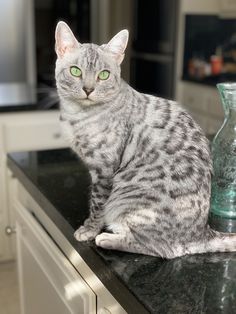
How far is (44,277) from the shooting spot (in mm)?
1336

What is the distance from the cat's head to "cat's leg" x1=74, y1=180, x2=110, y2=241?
0.67 ft

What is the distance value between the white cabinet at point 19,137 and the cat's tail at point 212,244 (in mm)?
1381

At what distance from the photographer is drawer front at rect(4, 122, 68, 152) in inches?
87.3

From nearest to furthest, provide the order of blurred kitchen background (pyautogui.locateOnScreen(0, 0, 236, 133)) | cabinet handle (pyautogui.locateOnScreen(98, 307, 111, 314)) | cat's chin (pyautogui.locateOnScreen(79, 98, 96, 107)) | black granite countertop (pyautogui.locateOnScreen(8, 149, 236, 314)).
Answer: black granite countertop (pyautogui.locateOnScreen(8, 149, 236, 314)) < cabinet handle (pyautogui.locateOnScreen(98, 307, 111, 314)) < cat's chin (pyautogui.locateOnScreen(79, 98, 96, 107)) < blurred kitchen background (pyautogui.locateOnScreen(0, 0, 236, 133))

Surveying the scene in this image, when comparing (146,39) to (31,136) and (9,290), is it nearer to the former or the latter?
(31,136)

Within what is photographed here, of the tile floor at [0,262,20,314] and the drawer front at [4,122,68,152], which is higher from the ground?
the drawer front at [4,122,68,152]

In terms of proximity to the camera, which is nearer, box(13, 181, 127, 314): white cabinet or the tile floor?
box(13, 181, 127, 314): white cabinet

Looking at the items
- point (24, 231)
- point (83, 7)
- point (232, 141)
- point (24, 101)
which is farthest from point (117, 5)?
point (232, 141)

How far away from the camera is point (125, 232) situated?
945 millimetres

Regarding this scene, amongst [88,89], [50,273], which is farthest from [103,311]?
[88,89]

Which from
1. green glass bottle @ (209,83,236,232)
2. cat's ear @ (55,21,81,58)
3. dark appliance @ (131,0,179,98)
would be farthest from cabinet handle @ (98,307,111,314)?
dark appliance @ (131,0,179,98)

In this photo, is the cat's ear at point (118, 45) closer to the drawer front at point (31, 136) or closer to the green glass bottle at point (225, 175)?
the green glass bottle at point (225, 175)

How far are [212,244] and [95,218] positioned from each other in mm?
273

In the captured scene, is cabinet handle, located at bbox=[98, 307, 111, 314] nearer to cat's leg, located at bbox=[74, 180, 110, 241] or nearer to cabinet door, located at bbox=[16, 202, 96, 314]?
cabinet door, located at bbox=[16, 202, 96, 314]
